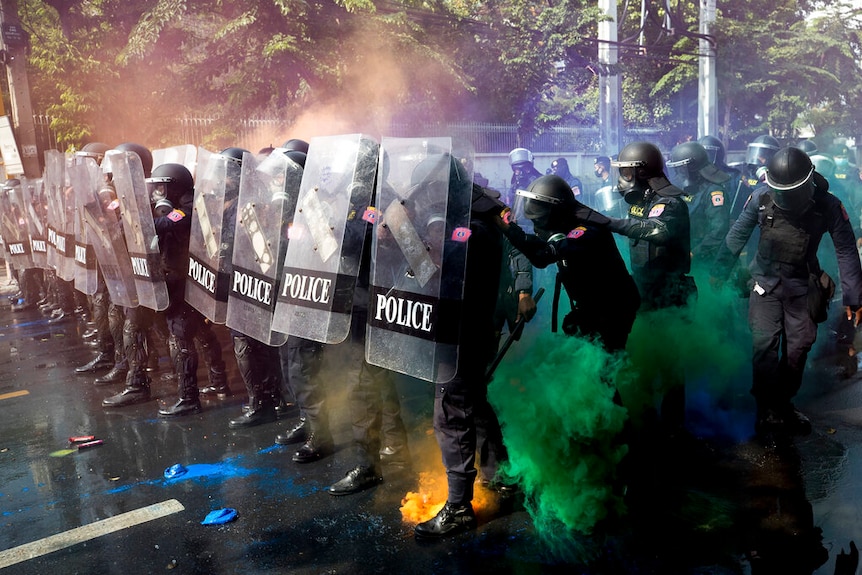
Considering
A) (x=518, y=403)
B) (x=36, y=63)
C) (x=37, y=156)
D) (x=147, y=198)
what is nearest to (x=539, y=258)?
(x=518, y=403)

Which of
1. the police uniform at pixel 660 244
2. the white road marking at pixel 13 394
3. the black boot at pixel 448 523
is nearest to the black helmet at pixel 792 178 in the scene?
the police uniform at pixel 660 244

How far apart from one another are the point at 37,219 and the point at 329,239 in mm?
6082

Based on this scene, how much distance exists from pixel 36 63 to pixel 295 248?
44.2 feet

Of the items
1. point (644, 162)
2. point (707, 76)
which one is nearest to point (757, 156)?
point (644, 162)

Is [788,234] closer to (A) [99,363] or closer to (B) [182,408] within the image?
(B) [182,408]

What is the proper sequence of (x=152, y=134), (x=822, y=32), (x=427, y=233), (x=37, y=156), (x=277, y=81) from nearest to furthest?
(x=427, y=233)
(x=37, y=156)
(x=152, y=134)
(x=277, y=81)
(x=822, y=32)

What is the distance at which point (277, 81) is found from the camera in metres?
16.8

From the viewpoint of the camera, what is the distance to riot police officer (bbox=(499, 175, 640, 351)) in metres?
4.05

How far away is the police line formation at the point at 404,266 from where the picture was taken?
339 centimetres

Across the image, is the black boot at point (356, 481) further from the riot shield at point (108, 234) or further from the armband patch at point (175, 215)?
the riot shield at point (108, 234)

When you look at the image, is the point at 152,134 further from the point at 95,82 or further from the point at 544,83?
the point at 544,83

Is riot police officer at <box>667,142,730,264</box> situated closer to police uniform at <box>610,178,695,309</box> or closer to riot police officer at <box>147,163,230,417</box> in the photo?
police uniform at <box>610,178,695,309</box>

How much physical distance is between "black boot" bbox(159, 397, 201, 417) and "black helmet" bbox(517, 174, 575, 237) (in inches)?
133

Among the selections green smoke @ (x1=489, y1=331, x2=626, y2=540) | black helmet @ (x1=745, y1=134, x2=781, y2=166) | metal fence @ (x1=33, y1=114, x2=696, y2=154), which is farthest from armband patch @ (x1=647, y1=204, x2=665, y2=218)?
metal fence @ (x1=33, y1=114, x2=696, y2=154)
